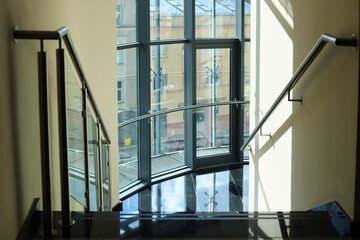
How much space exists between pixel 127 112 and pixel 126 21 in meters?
1.50

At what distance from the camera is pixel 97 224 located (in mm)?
3107

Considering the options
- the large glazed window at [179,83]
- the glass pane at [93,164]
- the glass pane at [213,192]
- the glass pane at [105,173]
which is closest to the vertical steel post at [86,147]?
the glass pane at [93,164]

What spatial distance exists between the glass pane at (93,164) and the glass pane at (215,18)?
6.00 metres

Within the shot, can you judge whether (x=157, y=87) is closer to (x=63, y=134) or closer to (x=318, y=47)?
(x=318, y=47)

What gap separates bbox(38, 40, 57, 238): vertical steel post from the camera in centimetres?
269

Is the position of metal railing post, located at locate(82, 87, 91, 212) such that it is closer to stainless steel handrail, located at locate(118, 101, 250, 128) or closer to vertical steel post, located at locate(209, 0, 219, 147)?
stainless steel handrail, located at locate(118, 101, 250, 128)

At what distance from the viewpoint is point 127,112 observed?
8.73 metres

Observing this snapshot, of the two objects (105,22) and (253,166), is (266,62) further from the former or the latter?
(105,22)

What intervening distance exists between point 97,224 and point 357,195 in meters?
1.52

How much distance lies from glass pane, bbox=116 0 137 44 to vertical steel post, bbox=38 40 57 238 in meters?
5.67

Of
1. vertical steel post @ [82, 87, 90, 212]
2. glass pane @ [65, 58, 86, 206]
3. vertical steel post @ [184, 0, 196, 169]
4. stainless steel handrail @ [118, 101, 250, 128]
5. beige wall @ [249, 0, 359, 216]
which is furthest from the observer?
vertical steel post @ [184, 0, 196, 169]

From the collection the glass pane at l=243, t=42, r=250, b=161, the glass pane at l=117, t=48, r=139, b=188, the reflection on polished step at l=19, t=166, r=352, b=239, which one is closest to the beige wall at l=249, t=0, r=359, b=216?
the reflection on polished step at l=19, t=166, r=352, b=239

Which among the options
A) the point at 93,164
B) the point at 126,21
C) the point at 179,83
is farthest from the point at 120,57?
the point at 93,164

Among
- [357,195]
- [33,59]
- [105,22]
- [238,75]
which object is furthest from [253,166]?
[238,75]
